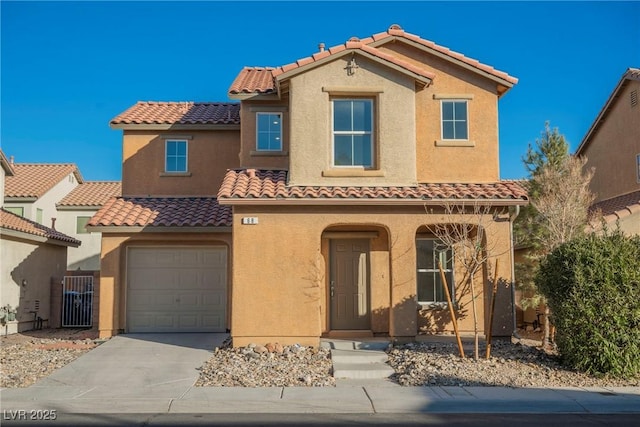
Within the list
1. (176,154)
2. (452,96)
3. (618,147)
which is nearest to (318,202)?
(452,96)

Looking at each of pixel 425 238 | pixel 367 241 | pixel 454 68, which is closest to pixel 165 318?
pixel 367 241

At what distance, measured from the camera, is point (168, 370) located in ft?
39.7

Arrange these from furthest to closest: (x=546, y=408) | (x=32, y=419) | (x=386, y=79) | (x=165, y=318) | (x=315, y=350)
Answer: (x=165, y=318)
(x=386, y=79)
(x=315, y=350)
(x=546, y=408)
(x=32, y=419)

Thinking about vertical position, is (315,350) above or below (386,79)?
below

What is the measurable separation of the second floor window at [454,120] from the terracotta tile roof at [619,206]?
4.89 m

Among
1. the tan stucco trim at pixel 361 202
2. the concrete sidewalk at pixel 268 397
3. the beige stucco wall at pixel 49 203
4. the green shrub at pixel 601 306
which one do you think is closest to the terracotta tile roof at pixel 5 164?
the beige stucco wall at pixel 49 203

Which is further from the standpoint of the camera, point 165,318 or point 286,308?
point 165,318

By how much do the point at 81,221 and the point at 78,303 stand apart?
1341 cm

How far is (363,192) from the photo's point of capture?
14.0m

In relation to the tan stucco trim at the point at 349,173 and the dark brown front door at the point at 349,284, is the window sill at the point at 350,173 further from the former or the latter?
the dark brown front door at the point at 349,284

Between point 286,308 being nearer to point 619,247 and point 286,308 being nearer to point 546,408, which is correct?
point 546,408

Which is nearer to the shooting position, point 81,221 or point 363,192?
point 363,192

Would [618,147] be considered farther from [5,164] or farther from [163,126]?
[5,164]

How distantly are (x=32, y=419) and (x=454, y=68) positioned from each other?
40.0 feet
